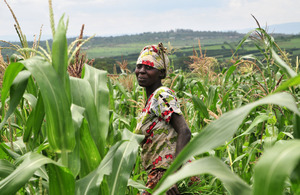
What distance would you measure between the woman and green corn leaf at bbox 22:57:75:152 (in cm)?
107

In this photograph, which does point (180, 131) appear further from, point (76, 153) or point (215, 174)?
point (215, 174)

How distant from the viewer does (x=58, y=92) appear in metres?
1.33

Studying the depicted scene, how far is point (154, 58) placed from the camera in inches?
101

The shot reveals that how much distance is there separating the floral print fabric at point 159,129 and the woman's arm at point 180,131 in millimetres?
41

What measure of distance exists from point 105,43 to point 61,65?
444 feet

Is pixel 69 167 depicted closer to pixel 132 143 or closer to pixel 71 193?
pixel 71 193

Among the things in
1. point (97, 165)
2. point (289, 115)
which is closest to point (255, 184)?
point (97, 165)

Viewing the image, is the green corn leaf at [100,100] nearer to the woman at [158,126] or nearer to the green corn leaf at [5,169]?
the green corn leaf at [5,169]

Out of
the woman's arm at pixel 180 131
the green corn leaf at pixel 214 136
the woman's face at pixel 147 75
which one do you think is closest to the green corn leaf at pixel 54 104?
the green corn leaf at pixel 214 136

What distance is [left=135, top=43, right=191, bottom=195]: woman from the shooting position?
233 cm

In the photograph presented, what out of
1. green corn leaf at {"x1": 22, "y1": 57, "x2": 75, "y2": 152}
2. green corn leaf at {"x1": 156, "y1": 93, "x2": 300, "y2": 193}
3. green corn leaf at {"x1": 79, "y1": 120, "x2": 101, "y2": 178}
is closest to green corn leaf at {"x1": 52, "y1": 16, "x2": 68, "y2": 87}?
green corn leaf at {"x1": 22, "y1": 57, "x2": 75, "y2": 152}

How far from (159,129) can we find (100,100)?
0.80m

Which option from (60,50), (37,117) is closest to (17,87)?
(37,117)

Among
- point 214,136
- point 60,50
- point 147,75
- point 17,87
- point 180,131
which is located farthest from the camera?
point 147,75
